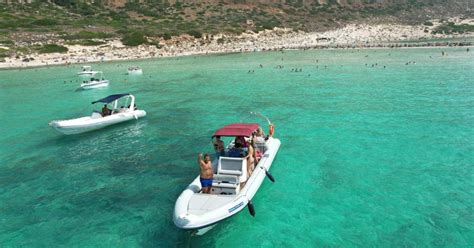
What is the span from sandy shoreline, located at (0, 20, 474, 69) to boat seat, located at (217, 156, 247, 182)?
199 ft

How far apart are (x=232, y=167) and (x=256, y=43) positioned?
3185 inches

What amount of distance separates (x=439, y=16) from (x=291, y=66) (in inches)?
4950

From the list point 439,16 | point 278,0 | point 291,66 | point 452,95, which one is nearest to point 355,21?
point 278,0

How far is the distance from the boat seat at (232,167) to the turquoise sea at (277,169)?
4.73 ft

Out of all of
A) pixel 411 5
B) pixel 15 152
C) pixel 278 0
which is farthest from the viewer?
pixel 411 5

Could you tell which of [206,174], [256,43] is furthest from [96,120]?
[256,43]

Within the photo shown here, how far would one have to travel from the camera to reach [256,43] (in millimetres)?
92438

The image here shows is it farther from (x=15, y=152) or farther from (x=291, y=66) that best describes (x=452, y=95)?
(x=15, y=152)

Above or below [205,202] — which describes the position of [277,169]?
below

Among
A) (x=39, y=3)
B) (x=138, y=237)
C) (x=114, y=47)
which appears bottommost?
(x=138, y=237)

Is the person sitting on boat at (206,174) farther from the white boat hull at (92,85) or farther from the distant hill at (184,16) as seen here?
the distant hill at (184,16)

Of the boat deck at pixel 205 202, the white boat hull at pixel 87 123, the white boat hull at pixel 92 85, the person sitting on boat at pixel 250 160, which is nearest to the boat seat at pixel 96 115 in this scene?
the white boat hull at pixel 87 123

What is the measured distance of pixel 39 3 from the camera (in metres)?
108

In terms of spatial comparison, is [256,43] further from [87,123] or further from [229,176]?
[229,176]
